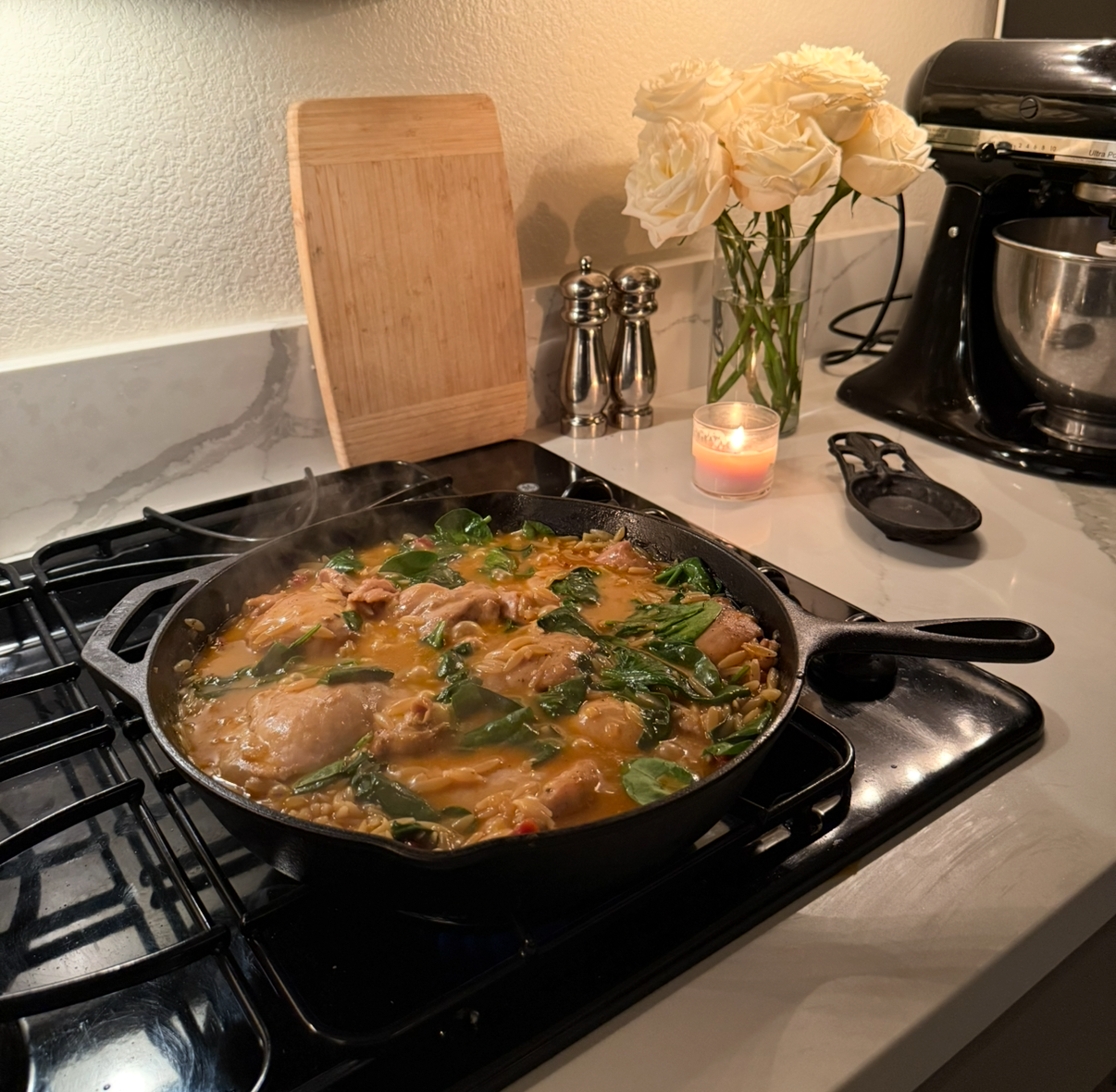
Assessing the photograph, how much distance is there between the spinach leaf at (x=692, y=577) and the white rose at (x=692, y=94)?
698 millimetres

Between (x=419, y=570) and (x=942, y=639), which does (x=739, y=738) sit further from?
(x=419, y=570)

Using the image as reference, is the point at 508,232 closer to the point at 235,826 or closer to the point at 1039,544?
the point at 1039,544

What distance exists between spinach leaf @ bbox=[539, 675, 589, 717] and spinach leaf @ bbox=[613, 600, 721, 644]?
12 cm

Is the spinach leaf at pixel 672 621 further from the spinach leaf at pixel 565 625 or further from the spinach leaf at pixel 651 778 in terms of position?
the spinach leaf at pixel 651 778

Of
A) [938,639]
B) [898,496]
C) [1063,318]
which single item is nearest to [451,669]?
[938,639]

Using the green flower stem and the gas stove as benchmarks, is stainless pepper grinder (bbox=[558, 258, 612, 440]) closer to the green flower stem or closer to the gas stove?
the green flower stem

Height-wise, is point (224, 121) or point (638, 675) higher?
point (224, 121)

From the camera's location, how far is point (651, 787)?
2.66 feet

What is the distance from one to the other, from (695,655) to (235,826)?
47 cm

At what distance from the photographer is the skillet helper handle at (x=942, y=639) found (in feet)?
2.67

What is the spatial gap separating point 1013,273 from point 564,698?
108 cm

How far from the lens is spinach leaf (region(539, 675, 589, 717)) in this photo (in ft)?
2.99

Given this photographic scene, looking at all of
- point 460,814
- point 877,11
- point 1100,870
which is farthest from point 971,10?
point 460,814

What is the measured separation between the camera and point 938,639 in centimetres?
82
